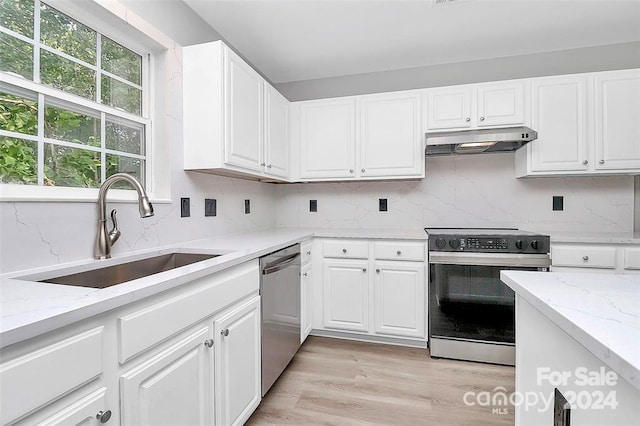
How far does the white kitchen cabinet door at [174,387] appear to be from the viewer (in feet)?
2.97

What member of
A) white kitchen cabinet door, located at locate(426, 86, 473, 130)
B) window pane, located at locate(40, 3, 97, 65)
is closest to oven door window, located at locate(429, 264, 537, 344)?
white kitchen cabinet door, located at locate(426, 86, 473, 130)

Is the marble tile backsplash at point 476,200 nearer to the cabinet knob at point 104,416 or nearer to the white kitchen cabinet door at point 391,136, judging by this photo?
the white kitchen cabinet door at point 391,136

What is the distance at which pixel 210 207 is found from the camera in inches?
87.0

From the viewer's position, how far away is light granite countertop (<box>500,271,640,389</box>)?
515 millimetres

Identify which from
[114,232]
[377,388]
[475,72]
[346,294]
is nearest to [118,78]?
[114,232]

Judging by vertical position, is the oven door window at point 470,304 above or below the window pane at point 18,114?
below

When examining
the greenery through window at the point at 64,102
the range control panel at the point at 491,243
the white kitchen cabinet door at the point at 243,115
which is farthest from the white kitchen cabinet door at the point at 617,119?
the greenery through window at the point at 64,102

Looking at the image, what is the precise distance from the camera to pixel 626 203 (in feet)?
8.52

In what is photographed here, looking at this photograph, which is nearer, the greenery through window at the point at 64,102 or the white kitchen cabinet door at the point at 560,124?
the greenery through window at the point at 64,102

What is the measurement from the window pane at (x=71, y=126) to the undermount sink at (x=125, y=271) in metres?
0.62

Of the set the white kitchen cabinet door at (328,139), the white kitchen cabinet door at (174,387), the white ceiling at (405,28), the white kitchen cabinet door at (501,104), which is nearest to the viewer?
the white kitchen cabinet door at (174,387)

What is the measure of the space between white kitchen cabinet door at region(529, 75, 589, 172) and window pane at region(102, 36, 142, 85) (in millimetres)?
2807

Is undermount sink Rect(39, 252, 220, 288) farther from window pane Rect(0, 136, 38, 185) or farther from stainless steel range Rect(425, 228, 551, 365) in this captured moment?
stainless steel range Rect(425, 228, 551, 365)

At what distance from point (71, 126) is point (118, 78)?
0.40 meters
